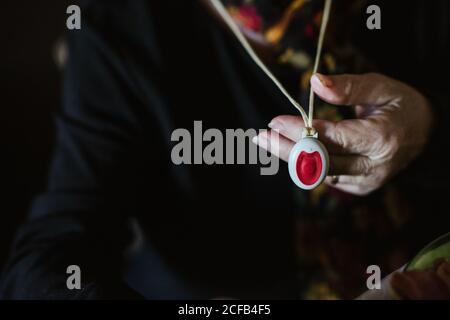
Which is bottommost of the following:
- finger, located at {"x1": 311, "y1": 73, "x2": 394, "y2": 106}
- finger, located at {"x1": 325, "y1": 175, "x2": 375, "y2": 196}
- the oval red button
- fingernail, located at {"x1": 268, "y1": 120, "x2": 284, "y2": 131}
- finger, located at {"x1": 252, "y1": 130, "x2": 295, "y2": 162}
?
finger, located at {"x1": 325, "y1": 175, "x2": 375, "y2": 196}

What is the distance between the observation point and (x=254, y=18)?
0.52m

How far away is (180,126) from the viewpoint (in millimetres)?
604

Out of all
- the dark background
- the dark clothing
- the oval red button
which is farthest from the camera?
the dark background

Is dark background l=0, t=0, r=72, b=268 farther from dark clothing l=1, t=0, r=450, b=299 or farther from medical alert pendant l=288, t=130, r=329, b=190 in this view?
medical alert pendant l=288, t=130, r=329, b=190

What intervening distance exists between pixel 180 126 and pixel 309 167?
1.14 ft

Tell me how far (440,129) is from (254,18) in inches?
9.1

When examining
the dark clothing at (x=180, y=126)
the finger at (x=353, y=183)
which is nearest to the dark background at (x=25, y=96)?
the dark clothing at (x=180, y=126)

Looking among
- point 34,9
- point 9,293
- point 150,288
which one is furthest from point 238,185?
point 34,9

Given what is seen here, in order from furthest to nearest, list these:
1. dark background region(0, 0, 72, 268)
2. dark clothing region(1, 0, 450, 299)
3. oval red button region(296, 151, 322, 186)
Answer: dark background region(0, 0, 72, 268) < dark clothing region(1, 0, 450, 299) < oval red button region(296, 151, 322, 186)

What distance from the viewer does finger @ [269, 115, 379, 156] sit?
11.6 inches

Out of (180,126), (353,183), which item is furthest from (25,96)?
(353,183)

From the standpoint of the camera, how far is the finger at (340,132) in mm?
296

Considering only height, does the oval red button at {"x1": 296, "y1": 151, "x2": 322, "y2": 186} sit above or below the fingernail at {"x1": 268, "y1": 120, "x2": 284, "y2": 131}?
below

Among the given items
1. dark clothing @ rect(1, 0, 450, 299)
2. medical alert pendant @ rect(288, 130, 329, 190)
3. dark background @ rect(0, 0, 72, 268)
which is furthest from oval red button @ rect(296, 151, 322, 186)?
dark background @ rect(0, 0, 72, 268)
